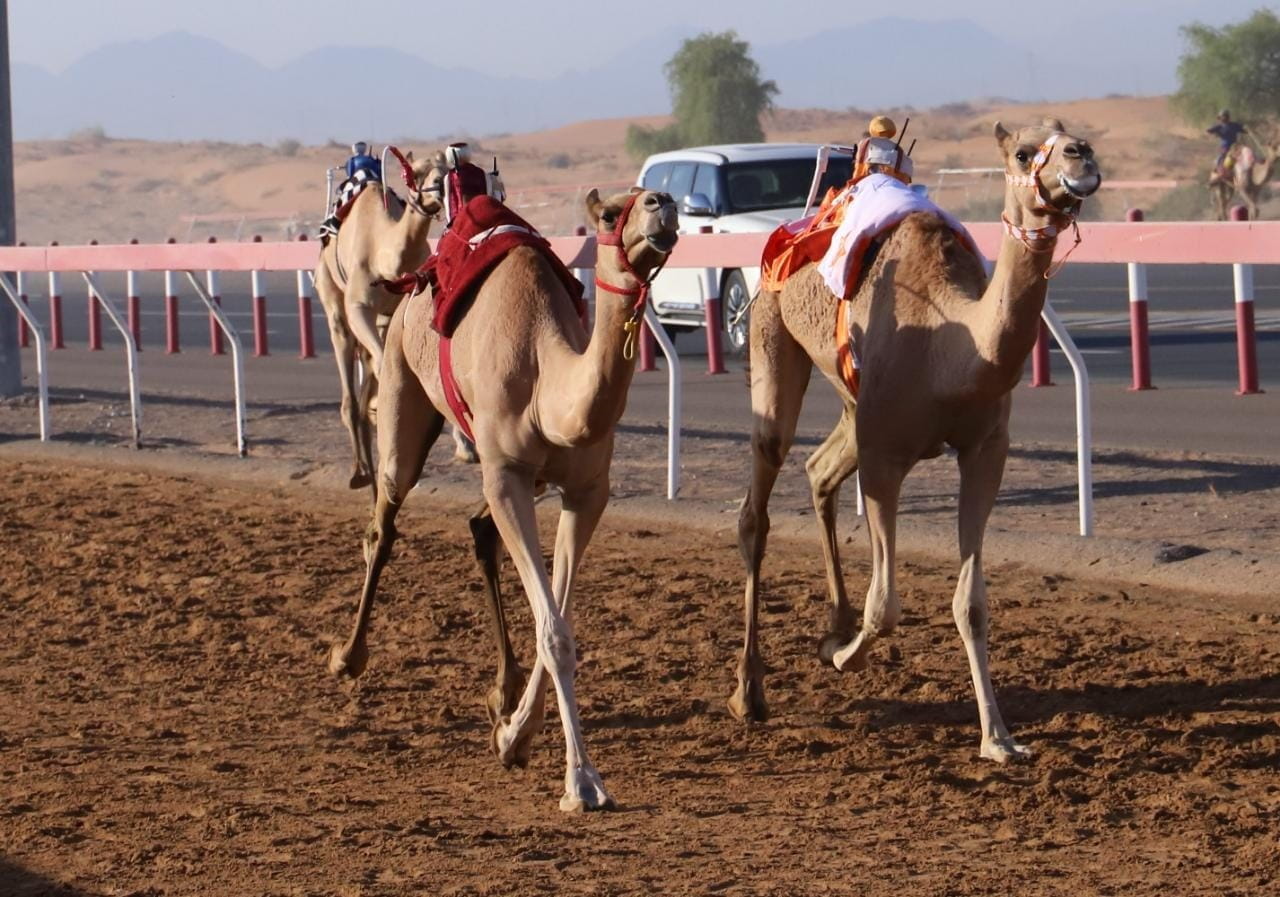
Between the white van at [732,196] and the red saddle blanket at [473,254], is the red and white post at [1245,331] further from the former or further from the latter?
the red saddle blanket at [473,254]

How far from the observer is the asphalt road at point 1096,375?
47.2 ft

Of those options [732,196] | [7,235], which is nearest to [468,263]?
[7,235]

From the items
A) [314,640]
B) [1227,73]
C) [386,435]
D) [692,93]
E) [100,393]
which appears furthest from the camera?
[692,93]

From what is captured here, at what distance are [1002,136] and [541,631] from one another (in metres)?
1.94

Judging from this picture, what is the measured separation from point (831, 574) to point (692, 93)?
204ft

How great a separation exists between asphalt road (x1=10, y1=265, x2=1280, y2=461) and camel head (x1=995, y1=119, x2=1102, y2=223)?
7249 millimetres

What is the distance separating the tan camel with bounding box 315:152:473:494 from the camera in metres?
11.7

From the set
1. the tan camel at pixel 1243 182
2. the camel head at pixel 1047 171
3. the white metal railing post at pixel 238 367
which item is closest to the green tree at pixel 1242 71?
the tan camel at pixel 1243 182

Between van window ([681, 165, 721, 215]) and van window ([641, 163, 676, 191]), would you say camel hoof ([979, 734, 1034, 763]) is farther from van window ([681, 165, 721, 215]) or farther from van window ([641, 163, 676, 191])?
van window ([641, 163, 676, 191])

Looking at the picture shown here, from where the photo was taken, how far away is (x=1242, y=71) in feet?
180

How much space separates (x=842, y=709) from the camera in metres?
7.25

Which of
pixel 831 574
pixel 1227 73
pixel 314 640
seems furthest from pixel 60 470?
pixel 1227 73

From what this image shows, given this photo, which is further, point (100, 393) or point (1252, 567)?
point (100, 393)

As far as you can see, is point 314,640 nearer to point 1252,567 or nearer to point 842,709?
point 842,709
